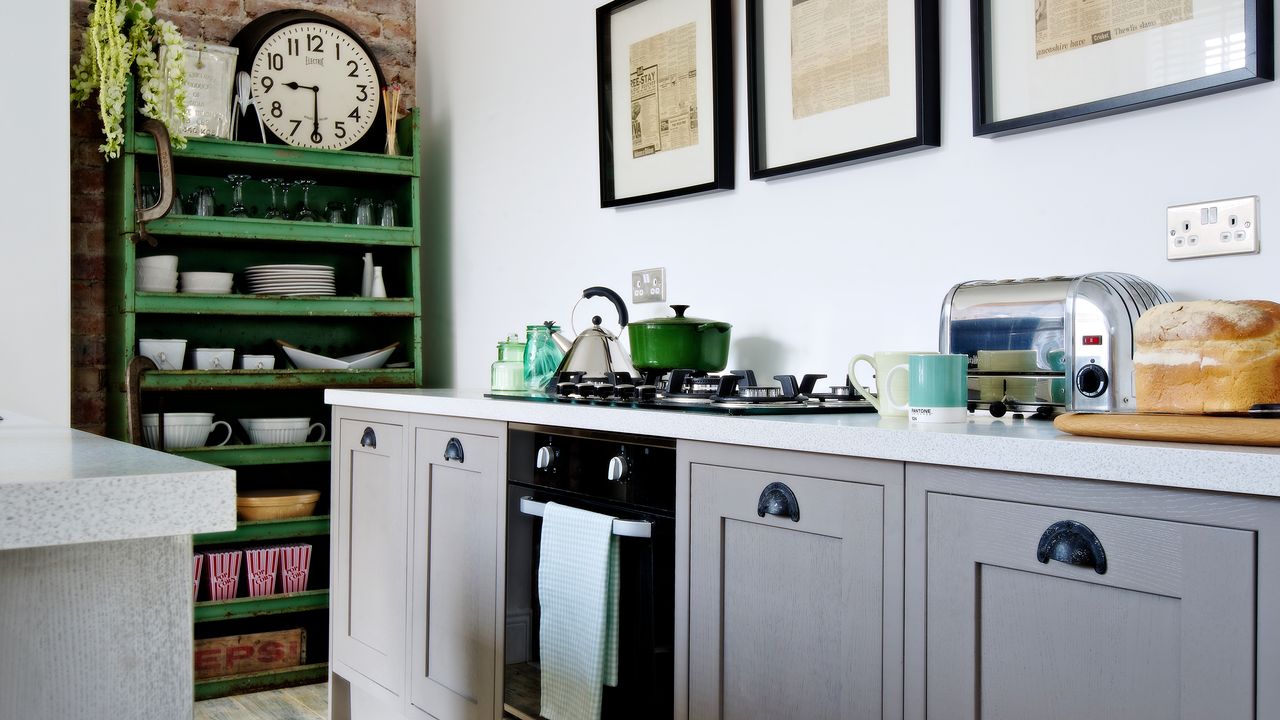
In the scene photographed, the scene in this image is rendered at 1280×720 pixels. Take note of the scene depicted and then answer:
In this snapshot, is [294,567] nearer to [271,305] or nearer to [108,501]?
[271,305]

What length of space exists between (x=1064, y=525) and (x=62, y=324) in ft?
9.78

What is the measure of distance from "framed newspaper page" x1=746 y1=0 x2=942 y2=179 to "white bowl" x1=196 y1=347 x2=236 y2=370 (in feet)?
6.48

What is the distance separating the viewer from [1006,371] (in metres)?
1.69

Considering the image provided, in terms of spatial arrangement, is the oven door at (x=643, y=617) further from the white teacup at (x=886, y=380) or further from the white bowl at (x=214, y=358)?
the white bowl at (x=214, y=358)

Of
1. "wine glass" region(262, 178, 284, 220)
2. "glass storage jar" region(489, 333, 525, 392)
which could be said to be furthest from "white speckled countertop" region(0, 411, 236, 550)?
"wine glass" region(262, 178, 284, 220)

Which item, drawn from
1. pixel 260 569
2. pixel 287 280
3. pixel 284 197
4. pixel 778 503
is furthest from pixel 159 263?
pixel 778 503

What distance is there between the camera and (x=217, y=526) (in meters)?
0.83

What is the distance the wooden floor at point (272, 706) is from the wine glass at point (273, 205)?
1.60 meters

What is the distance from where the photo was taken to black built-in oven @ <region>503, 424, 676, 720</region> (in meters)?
1.82

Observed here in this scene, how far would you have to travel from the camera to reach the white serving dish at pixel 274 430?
3.51 m

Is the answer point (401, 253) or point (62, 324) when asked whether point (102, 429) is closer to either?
point (62, 324)

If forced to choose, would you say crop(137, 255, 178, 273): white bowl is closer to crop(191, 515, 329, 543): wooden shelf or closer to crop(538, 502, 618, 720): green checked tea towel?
crop(191, 515, 329, 543): wooden shelf

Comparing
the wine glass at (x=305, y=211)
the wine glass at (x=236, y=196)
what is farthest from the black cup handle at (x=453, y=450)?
the wine glass at (x=236, y=196)

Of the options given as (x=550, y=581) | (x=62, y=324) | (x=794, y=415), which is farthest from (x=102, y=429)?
(x=794, y=415)
